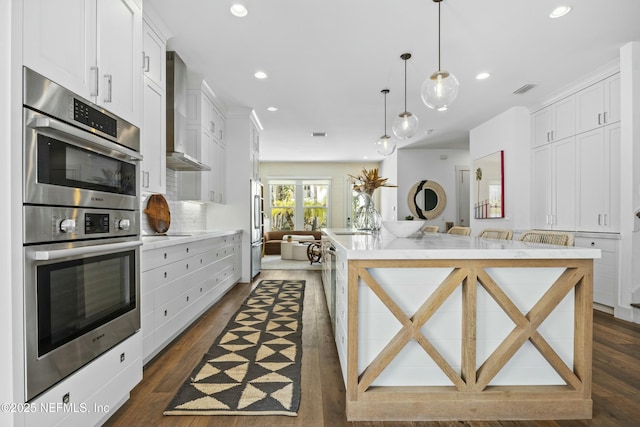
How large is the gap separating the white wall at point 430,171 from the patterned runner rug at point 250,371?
5.62m

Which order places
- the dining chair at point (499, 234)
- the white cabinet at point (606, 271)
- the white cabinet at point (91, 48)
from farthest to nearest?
the white cabinet at point (606, 271)
the dining chair at point (499, 234)
the white cabinet at point (91, 48)

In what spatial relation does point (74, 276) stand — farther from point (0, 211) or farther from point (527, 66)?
point (527, 66)

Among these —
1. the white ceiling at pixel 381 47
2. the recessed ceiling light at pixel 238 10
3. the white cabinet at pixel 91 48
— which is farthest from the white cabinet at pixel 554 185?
the white cabinet at pixel 91 48

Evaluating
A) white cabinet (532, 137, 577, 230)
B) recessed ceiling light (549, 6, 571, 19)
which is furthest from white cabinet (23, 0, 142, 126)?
white cabinet (532, 137, 577, 230)

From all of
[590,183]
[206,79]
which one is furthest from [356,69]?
[590,183]

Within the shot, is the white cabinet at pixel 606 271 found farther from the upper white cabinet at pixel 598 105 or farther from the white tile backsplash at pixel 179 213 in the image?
the white tile backsplash at pixel 179 213

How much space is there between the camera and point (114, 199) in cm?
172

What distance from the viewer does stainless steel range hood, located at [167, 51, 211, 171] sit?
3.46m

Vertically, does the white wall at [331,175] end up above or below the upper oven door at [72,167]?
above

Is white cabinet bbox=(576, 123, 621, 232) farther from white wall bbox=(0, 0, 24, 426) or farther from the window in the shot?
the window

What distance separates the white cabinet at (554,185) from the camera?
176 inches

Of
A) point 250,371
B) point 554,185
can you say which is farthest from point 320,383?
point 554,185

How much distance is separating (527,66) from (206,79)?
3669 mm

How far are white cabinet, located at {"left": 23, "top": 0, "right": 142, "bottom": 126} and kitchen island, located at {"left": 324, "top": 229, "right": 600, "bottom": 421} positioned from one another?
4.58 ft
